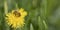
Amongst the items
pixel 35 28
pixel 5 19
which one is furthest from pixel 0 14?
pixel 35 28

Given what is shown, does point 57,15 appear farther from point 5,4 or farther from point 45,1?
point 5,4

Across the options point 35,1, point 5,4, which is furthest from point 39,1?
point 5,4

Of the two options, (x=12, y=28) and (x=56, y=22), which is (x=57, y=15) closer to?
(x=56, y=22)
